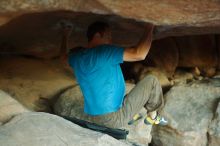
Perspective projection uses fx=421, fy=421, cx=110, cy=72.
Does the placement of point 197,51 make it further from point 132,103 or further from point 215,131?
point 132,103

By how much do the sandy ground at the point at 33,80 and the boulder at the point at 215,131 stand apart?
6.80ft

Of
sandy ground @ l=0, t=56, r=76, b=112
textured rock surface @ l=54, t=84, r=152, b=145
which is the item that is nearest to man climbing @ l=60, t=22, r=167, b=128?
textured rock surface @ l=54, t=84, r=152, b=145

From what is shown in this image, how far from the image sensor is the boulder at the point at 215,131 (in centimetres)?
579

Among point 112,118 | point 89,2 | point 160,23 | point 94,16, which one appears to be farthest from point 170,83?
point 89,2

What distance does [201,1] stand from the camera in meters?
3.56

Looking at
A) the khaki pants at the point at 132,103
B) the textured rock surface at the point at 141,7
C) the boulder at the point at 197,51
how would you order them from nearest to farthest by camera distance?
the textured rock surface at the point at 141,7 → the khaki pants at the point at 132,103 → the boulder at the point at 197,51

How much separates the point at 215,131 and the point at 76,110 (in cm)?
195

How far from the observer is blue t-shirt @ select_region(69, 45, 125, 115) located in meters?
4.25

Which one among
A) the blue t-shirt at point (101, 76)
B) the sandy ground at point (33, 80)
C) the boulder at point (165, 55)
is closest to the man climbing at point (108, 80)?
the blue t-shirt at point (101, 76)

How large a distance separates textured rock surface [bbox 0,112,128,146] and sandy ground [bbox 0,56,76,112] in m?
1.84

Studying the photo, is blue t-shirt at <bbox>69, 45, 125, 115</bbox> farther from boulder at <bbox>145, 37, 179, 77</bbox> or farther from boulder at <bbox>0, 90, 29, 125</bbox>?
boulder at <bbox>145, 37, 179, 77</bbox>

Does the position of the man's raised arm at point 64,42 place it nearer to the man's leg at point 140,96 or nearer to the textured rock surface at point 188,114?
the man's leg at point 140,96

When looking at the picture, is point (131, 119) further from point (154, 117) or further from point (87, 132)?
point (87, 132)

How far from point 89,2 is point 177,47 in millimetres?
4045
